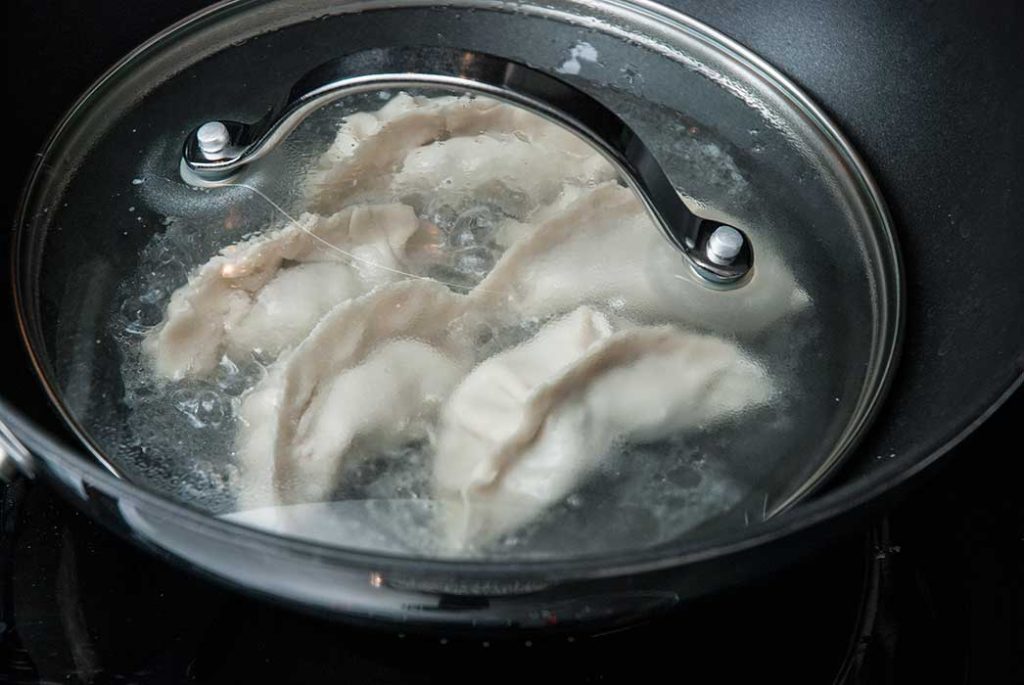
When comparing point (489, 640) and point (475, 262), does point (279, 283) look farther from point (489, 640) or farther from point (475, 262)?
point (489, 640)

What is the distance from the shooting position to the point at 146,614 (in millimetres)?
824

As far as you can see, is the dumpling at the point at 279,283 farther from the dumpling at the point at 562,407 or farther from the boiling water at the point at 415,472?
the dumpling at the point at 562,407

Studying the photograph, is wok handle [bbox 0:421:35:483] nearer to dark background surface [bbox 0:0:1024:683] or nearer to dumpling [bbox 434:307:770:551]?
dark background surface [bbox 0:0:1024:683]

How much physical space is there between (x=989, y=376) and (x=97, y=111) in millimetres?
757

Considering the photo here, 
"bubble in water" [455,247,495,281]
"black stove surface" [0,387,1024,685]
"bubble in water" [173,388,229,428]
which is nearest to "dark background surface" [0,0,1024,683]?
"black stove surface" [0,387,1024,685]

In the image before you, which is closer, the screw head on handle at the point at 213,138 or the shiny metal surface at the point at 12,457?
the shiny metal surface at the point at 12,457

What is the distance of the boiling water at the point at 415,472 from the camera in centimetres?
74

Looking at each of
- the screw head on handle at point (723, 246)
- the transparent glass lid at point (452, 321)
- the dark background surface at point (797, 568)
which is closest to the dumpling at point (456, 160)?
the transparent glass lid at point (452, 321)

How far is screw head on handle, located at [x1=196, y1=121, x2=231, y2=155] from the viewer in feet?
2.89

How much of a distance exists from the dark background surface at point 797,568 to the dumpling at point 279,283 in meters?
0.13

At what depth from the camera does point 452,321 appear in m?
0.81

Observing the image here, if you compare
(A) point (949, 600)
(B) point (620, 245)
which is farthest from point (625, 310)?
(A) point (949, 600)

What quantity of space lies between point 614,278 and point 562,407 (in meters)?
0.12

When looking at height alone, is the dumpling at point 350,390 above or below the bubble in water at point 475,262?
below
